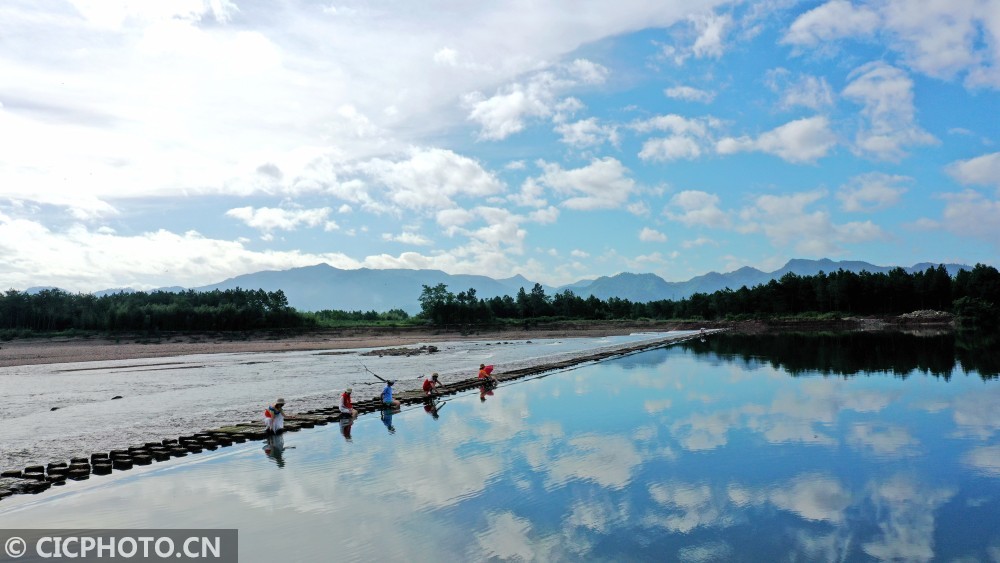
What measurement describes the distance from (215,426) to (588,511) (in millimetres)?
17710

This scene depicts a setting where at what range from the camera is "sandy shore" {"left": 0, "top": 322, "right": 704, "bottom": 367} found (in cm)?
7506

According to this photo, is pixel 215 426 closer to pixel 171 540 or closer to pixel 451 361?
pixel 171 540

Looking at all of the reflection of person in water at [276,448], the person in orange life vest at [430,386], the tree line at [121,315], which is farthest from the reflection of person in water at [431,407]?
the tree line at [121,315]

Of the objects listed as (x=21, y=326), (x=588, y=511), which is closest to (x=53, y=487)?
(x=588, y=511)

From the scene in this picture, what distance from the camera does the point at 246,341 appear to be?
10894 cm

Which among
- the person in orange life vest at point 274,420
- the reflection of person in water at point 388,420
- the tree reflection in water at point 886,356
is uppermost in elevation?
the person in orange life vest at point 274,420

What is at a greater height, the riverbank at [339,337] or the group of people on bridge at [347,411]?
the riverbank at [339,337]

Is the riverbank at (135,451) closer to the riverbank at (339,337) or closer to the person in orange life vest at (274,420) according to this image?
the person in orange life vest at (274,420)

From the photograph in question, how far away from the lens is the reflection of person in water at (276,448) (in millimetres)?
18578

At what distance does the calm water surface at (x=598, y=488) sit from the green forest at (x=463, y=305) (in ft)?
313

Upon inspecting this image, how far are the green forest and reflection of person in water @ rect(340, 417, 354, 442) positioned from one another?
322 ft

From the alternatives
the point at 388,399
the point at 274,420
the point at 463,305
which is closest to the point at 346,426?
the point at 274,420

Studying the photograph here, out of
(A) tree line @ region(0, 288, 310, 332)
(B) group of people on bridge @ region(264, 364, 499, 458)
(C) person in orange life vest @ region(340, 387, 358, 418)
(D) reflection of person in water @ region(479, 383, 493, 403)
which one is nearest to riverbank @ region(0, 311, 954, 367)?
(A) tree line @ region(0, 288, 310, 332)

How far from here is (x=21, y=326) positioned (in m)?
109
